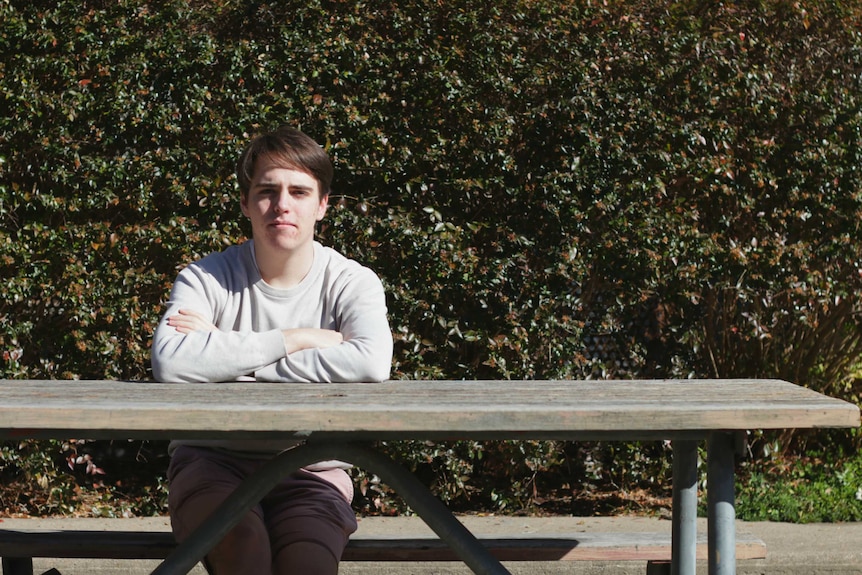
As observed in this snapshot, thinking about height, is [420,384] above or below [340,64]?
below

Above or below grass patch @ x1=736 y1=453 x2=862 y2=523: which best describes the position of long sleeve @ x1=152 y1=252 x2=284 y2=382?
above

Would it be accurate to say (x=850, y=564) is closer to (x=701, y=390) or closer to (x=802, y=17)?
(x=701, y=390)

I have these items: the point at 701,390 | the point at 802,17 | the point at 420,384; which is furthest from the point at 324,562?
the point at 802,17

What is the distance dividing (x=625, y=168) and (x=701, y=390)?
275cm

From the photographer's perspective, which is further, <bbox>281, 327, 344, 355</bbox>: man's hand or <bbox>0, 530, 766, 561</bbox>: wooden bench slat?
<bbox>0, 530, 766, 561</bbox>: wooden bench slat

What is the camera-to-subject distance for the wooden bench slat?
304 cm

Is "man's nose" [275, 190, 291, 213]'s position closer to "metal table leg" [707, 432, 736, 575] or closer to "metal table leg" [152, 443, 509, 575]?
"metal table leg" [152, 443, 509, 575]

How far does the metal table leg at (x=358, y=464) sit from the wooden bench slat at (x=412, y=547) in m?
0.76

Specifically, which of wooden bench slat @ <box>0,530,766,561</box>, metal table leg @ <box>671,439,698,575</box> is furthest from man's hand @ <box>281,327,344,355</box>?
metal table leg @ <box>671,439,698,575</box>

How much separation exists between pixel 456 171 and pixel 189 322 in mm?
2623

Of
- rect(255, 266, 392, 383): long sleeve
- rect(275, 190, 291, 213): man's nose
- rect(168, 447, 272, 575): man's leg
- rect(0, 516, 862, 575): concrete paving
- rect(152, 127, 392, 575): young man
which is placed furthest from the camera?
rect(0, 516, 862, 575): concrete paving

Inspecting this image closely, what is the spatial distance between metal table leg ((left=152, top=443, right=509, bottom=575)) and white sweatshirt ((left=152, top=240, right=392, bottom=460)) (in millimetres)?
358

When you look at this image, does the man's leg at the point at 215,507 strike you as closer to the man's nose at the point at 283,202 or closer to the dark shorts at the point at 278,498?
the dark shorts at the point at 278,498

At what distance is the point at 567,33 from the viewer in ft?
17.6
